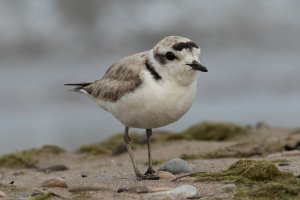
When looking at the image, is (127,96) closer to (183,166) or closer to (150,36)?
(183,166)

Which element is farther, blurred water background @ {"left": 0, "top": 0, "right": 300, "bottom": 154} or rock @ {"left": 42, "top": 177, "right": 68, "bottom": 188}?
blurred water background @ {"left": 0, "top": 0, "right": 300, "bottom": 154}

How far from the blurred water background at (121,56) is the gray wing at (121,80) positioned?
4140 millimetres

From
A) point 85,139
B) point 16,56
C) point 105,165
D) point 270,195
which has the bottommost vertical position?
point 270,195

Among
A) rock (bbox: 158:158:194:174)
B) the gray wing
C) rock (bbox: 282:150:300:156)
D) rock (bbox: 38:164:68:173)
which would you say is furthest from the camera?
rock (bbox: 38:164:68:173)

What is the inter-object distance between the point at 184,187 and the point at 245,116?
6.77 m

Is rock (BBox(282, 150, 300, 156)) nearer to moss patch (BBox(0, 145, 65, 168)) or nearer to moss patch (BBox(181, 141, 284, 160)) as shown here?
moss patch (BBox(181, 141, 284, 160))

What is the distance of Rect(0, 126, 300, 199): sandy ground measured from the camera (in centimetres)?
533

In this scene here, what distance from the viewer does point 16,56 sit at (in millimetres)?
16828

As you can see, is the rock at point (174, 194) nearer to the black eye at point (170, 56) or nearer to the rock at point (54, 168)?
the black eye at point (170, 56)

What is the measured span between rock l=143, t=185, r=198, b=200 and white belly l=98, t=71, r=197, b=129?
90cm

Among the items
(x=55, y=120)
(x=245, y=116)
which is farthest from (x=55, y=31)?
(x=245, y=116)

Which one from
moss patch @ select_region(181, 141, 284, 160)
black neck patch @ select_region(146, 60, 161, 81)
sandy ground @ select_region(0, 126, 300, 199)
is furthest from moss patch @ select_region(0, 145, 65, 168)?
black neck patch @ select_region(146, 60, 161, 81)

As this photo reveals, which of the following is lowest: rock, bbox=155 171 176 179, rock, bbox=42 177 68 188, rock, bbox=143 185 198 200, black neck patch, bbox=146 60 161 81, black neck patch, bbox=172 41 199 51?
rock, bbox=143 185 198 200

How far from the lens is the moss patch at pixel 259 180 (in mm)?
4891
